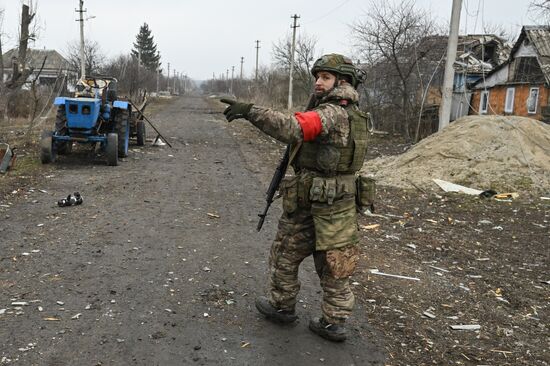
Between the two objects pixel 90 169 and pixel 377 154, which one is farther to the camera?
pixel 377 154

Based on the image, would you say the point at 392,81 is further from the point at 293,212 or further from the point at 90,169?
the point at 293,212

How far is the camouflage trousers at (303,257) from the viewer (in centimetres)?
336

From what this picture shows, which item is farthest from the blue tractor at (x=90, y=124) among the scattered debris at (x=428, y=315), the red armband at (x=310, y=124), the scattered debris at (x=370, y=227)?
the red armband at (x=310, y=124)

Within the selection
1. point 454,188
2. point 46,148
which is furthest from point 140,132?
point 454,188

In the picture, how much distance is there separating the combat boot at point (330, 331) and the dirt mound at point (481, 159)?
21.8 feet

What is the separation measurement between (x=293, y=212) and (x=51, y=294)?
206 centimetres

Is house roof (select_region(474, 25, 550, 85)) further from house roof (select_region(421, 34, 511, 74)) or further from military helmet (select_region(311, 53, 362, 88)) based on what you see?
military helmet (select_region(311, 53, 362, 88))

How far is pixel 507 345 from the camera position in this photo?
359 cm

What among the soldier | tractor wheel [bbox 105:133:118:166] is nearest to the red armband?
the soldier

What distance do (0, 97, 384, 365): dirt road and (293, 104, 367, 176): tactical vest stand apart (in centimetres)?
121

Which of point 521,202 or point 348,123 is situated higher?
point 348,123

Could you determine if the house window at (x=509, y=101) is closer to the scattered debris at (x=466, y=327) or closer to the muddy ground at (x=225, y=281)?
the muddy ground at (x=225, y=281)

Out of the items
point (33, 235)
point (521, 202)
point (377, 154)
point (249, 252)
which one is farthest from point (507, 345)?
point (377, 154)

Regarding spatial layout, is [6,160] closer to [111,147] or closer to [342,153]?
[111,147]
